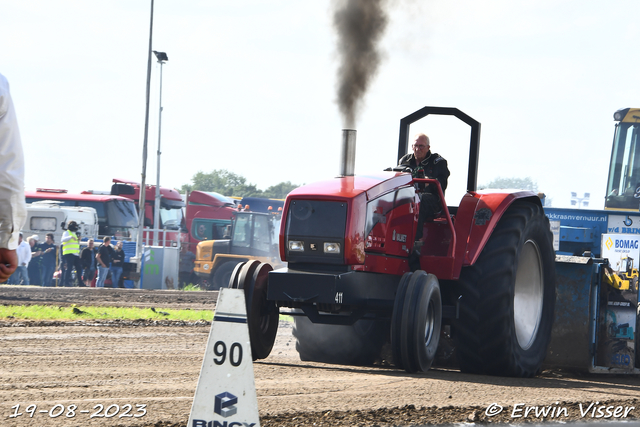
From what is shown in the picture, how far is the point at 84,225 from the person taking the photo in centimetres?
2777

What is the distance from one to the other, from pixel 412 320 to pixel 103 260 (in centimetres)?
1766

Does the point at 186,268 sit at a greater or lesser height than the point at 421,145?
lesser

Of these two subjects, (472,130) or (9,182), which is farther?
(472,130)

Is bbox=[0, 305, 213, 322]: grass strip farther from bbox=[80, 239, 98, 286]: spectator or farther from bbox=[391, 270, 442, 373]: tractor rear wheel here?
bbox=[80, 239, 98, 286]: spectator

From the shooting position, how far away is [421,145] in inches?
306

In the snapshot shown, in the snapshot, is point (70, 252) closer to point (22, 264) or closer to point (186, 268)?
point (22, 264)

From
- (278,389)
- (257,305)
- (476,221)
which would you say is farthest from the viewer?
(476,221)

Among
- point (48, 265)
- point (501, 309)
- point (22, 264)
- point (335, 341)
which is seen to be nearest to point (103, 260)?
point (22, 264)

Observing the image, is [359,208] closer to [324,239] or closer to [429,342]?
[324,239]

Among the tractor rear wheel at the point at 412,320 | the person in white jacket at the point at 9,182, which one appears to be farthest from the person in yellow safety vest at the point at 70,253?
the person in white jacket at the point at 9,182

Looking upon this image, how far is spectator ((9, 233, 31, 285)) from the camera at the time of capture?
70.1 feet

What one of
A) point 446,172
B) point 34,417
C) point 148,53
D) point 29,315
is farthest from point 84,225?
point 34,417

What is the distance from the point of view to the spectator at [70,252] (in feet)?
72.1

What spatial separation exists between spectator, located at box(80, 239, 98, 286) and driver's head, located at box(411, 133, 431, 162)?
1620 centimetres
